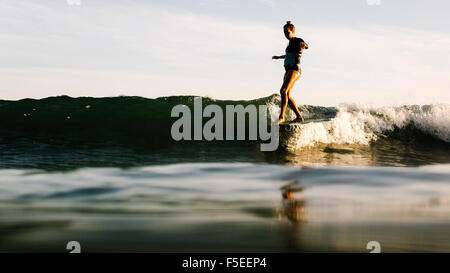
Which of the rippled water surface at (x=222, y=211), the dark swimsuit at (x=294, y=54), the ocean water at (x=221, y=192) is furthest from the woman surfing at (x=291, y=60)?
the rippled water surface at (x=222, y=211)

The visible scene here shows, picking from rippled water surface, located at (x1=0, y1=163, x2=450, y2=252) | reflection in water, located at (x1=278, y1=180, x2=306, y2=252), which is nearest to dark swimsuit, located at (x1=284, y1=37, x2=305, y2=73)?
rippled water surface, located at (x1=0, y1=163, x2=450, y2=252)

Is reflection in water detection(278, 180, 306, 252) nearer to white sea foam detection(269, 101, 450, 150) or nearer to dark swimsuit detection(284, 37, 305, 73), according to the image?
dark swimsuit detection(284, 37, 305, 73)

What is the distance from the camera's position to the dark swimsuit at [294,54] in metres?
8.01

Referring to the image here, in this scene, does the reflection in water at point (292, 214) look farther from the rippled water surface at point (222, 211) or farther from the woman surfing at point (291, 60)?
the woman surfing at point (291, 60)

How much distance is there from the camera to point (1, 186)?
5031 millimetres

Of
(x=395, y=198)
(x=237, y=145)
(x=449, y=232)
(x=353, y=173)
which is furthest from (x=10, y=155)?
(x=449, y=232)

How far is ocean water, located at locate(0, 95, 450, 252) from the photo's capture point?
3.12m

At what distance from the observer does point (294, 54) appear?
8.08 m

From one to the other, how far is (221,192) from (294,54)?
13.7ft

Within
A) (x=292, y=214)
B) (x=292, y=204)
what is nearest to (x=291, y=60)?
(x=292, y=204)
